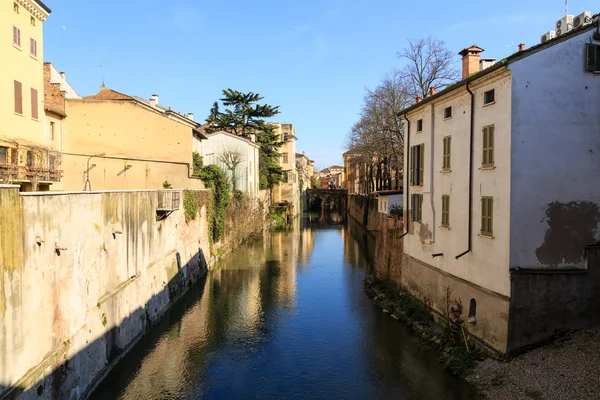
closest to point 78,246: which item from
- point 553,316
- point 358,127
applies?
point 553,316

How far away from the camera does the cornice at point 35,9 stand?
21484 millimetres

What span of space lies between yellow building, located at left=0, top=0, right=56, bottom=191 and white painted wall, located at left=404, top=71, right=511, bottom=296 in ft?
53.4

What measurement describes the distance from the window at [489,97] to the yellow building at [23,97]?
17.4 meters

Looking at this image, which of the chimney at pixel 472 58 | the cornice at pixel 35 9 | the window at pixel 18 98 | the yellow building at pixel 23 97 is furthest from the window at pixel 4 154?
the chimney at pixel 472 58

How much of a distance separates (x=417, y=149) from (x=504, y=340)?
8851 mm

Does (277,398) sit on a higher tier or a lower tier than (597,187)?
lower

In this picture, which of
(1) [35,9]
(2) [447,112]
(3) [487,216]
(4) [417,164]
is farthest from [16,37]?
(3) [487,216]

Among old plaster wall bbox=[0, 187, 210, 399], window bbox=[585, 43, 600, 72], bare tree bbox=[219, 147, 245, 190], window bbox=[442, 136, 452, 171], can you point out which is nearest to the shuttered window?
window bbox=[442, 136, 452, 171]

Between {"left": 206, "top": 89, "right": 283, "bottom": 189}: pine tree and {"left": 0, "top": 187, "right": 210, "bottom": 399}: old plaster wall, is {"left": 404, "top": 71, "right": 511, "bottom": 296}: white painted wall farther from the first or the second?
{"left": 206, "top": 89, "right": 283, "bottom": 189}: pine tree

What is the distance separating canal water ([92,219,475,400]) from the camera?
12023 millimetres

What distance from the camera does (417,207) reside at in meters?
18.1

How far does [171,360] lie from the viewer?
1388 cm

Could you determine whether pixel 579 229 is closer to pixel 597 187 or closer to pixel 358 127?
pixel 597 187

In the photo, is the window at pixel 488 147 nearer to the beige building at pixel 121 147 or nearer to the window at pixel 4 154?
the beige building at pixel 121 147
